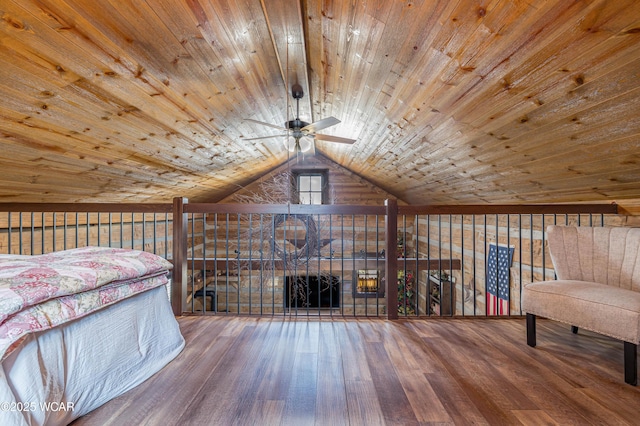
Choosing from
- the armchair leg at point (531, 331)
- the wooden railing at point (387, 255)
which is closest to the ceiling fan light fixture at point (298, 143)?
the wooden railing at point (387, 255)

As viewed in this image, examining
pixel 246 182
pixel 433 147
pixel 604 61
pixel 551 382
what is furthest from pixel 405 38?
pixel 246 182

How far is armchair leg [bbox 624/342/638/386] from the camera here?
1602 mm

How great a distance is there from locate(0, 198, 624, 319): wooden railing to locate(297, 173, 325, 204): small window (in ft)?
2.78

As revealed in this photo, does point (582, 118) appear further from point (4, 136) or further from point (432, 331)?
point (4, 136)

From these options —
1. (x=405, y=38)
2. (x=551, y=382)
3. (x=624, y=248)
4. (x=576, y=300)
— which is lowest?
(x=551, y=382)

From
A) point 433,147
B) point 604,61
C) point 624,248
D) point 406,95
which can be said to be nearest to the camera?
point 604,61

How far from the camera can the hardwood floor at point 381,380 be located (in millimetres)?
1350

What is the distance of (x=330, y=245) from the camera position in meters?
3.65

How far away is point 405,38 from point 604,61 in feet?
3.62

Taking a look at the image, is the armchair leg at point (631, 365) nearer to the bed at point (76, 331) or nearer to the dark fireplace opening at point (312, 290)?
the bed at point (76, 331)

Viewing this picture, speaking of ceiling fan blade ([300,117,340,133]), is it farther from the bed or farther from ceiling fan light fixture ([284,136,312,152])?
the bed

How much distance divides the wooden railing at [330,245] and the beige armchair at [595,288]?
381mm

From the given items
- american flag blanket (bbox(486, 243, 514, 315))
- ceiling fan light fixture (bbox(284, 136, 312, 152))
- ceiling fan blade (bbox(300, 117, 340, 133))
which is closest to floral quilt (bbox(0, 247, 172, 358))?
ceiling fan blade (bbox(300, 117, 340, 133))

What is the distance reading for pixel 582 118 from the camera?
2.10m
